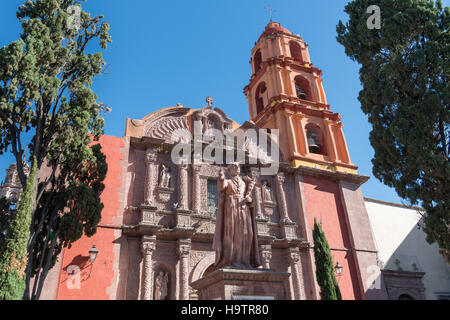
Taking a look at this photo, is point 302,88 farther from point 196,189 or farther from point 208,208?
point 208,208

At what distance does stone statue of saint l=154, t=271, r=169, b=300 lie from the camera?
12219 millimetres

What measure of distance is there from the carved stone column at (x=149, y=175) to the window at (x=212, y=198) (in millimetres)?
2592

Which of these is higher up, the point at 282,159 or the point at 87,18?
the point at 87,18

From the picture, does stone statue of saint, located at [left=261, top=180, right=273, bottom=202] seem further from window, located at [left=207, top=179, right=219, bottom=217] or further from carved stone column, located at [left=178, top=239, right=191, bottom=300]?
carved stone column, located at [left=178, top=239, right=191, bottom=300]

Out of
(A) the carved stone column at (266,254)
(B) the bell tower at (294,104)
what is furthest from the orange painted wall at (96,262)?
(B) the bell tower at (294,104)

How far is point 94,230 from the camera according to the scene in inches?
443

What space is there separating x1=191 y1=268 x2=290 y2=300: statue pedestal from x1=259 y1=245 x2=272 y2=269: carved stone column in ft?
26.8

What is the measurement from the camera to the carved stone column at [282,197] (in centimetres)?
1576

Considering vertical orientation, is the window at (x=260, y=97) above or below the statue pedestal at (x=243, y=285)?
above

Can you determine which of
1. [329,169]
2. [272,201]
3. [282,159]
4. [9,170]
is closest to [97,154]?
[272,201]

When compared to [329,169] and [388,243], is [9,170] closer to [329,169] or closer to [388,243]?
[329,169]

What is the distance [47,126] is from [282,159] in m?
11.2

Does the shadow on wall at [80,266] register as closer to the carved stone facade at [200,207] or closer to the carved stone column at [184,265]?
the carved stone facade at [200,207]

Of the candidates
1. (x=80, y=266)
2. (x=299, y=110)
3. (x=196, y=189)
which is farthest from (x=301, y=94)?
(x=80, y=266)
